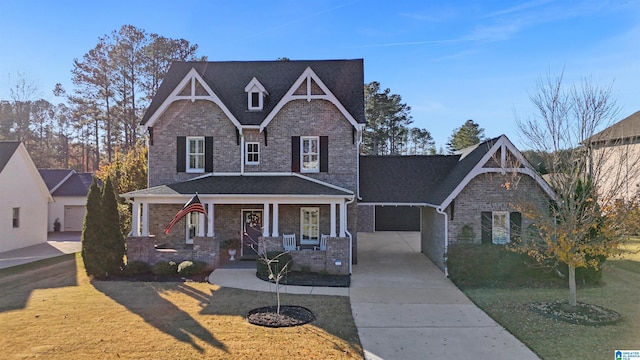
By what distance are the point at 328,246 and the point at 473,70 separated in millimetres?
9053

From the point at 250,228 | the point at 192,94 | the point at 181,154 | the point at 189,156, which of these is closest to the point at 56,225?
the point at 181,154

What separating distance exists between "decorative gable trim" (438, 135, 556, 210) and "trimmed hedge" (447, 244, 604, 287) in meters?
2.34

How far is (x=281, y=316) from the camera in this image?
9.80 meters

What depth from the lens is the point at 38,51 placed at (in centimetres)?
1770

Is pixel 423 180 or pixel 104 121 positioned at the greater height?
pixel 104 121

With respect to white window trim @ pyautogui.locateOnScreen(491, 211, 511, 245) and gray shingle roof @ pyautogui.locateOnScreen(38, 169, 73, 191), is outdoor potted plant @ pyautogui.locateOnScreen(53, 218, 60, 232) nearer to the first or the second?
gray shingle roof @ pyautogui.locateOnScreen(38, 169, 73, 191)

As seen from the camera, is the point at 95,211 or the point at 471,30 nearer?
the point at 471,30

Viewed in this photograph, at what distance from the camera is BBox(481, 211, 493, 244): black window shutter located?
15.7 m

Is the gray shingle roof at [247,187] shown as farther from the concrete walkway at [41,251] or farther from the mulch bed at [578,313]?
the mulch bed at [578,313]

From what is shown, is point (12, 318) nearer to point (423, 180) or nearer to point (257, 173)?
point (257, 173)

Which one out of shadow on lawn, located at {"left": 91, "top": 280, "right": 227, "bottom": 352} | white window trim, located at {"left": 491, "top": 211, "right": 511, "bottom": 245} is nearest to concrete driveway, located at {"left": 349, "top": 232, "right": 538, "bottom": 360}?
white window trim, located at {"left": 491, "top": 211, "right": 511, "bottom": 245}

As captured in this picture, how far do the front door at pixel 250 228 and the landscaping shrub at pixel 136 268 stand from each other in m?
4.34

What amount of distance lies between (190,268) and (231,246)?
10.0 feet

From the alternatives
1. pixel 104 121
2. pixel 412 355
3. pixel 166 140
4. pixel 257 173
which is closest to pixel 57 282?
pixel 166 140
